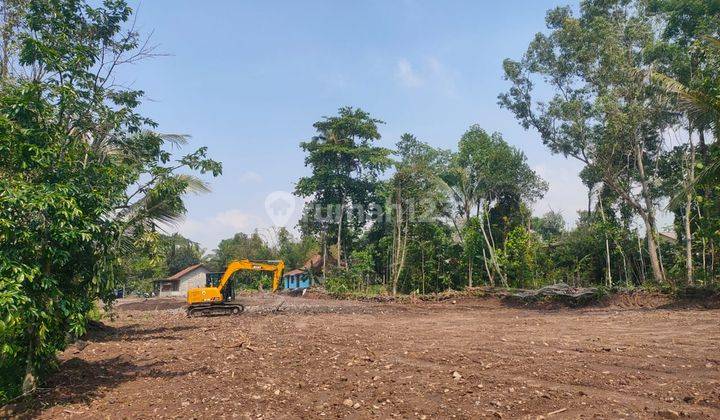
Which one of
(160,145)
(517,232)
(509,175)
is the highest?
(509,175)

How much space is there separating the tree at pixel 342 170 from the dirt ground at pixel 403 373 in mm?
21463

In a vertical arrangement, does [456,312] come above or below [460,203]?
below

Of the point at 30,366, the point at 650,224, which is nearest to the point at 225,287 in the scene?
the point at 30,366

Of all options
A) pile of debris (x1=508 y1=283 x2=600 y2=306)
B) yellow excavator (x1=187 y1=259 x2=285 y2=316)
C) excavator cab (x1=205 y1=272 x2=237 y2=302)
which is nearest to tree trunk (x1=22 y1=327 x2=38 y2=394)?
yellow excavator (x1=187 y1=259 x2=285 y2=316)

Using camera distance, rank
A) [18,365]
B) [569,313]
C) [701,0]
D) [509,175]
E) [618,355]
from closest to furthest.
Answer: [18,365] → [618,355] → [569,313] → [701,0] → [509,175]

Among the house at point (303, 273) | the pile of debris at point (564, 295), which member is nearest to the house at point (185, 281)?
the house at point (303, 273)

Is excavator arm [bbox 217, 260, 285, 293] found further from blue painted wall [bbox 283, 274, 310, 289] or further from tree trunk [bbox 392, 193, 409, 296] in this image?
blue painted wall [bbox 283, 274, 310, 289]

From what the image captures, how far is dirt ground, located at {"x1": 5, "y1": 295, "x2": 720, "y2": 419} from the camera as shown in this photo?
17.4 feet

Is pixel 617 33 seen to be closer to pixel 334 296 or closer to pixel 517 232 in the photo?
pixel 517 232

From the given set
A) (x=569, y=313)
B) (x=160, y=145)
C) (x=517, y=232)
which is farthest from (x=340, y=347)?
(x=517, y=232)

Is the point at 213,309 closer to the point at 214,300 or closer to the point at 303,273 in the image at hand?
the point at 214,300

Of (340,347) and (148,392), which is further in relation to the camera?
(340,347)

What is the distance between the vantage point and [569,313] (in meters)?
14.7

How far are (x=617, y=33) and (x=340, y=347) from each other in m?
15.9
